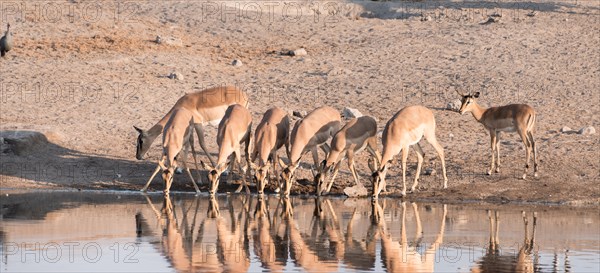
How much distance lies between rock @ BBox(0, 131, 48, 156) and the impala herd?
217 centimetres

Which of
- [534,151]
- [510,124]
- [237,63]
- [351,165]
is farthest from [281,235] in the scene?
[237,63]

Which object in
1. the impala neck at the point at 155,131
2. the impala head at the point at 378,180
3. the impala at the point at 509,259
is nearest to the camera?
the impala at the point at 509,259

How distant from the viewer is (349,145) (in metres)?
20.0

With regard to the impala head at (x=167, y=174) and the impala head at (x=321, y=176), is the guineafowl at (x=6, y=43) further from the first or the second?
the impala head at (x=321, y=176)

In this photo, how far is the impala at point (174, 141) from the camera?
1955cm

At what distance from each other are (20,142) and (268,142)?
4856mm

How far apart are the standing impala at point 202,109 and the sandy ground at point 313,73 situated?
0.63 m

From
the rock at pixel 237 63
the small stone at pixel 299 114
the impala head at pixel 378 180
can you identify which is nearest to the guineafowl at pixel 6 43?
the rock at pixel 237 63

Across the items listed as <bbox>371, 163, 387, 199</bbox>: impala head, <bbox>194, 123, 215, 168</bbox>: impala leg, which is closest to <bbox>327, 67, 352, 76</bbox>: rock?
<bbox>194, 123, 215, 168</bbox>: impala leg

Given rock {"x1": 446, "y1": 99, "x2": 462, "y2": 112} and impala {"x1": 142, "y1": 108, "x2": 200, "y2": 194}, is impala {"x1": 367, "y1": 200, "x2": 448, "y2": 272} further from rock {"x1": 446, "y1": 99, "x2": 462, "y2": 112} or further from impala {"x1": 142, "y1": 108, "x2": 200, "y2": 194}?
rock {"x1": 446, "y1": 99, "x2": 462, "y2": 112}

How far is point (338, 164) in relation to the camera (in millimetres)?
20141

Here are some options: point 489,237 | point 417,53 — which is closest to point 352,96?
point 417,53

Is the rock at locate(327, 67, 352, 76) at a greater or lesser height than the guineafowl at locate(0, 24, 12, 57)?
lesser

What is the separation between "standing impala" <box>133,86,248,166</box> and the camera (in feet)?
69.1
